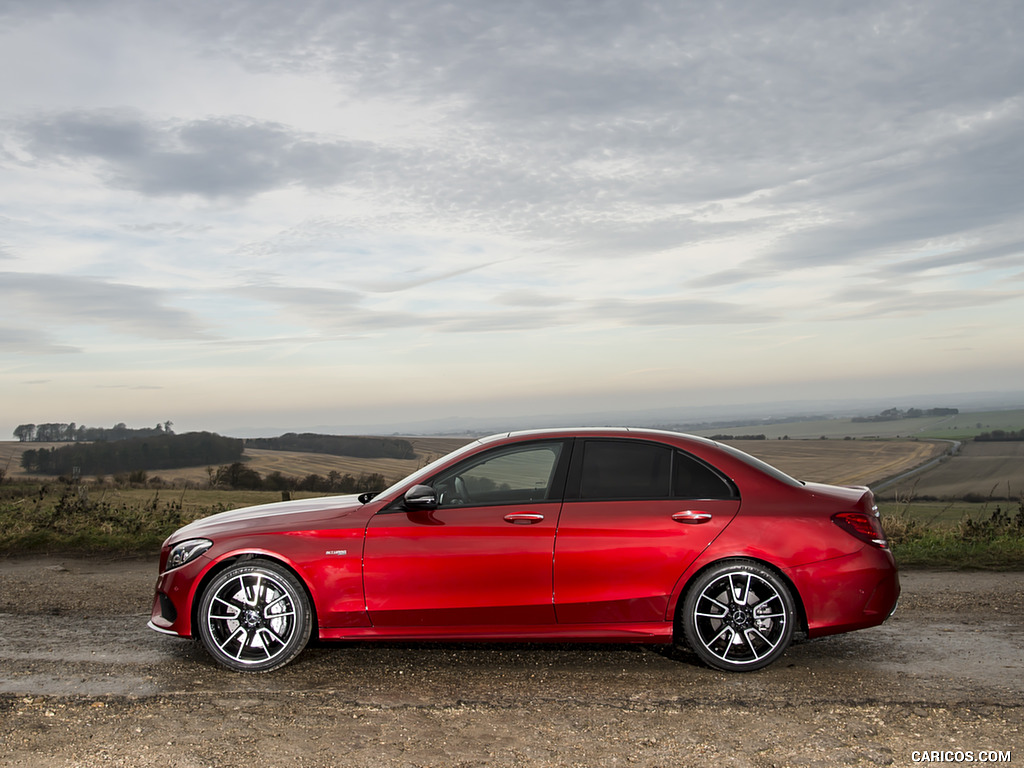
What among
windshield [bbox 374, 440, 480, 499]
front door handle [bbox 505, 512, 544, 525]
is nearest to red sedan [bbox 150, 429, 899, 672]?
front door handle [bbox 505, 512, 544, 525]

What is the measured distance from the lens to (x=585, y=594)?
527 centimetres

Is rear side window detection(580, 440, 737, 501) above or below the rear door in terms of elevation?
above

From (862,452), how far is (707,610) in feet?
175

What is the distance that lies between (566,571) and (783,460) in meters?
28.7

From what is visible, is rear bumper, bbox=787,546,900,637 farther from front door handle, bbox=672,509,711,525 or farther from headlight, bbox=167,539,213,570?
headlight, bbox=167,539,213,570

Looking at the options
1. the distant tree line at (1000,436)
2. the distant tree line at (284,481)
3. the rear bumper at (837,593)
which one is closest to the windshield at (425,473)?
the rear bumper at (837,593)

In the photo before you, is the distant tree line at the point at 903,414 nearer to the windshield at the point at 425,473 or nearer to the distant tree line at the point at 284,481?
the distant tree line at the point at 284,481

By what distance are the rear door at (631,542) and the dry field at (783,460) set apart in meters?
10.7

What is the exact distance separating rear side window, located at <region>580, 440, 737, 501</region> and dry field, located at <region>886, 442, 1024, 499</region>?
23.8 metres

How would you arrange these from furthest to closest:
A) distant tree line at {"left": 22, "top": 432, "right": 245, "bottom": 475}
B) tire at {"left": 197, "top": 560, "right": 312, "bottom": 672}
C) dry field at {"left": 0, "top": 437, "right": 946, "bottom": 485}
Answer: distant tree line at {"left": 22, "top": 432, "right": 245, "bottom": 475} → dry field at {"left": 0, "top": 437, "right": 946, "bottom": 485} → tire at {"left": 197, "top": 560, "right": 312, "bottom": 672}

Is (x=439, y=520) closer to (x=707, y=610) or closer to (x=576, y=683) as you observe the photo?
(x=576, y=683)

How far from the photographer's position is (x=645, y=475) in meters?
5.52

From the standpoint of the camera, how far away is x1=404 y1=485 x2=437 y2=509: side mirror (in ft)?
17.6

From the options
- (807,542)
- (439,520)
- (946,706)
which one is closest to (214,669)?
(439,520)
